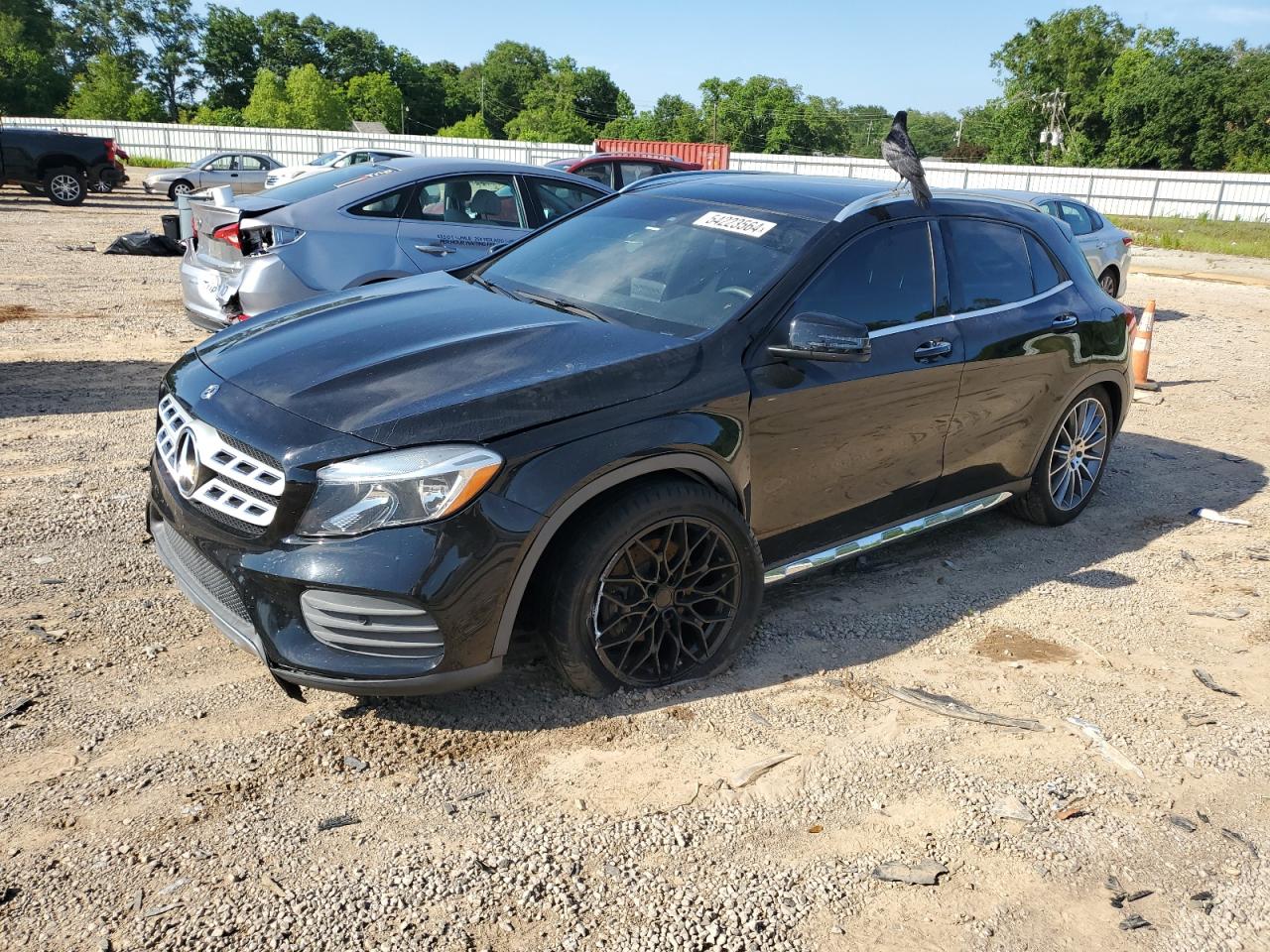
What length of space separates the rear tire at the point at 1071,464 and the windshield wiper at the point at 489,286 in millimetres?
2987

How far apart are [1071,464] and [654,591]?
327 centimetres

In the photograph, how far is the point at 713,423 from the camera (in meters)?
3.66

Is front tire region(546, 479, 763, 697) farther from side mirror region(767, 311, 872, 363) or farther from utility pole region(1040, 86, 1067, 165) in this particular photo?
utility pole region(1040, 86, 1067, 165)

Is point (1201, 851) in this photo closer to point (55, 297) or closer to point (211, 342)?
point (211, 342)

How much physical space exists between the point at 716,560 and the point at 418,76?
10927 centimetres

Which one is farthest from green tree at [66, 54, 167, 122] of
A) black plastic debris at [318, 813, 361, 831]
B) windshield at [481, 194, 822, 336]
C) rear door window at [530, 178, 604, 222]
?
black plastic debris at [318, 813, 361, 831]

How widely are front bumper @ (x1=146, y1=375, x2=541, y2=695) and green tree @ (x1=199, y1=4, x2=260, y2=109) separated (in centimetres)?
10781

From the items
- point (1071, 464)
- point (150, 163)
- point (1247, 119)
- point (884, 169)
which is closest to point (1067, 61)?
point (1247, 119)

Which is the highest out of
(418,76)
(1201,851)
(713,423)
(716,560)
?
(418,76)

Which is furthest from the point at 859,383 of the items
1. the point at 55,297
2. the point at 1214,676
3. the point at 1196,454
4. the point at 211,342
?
the point at 55,297

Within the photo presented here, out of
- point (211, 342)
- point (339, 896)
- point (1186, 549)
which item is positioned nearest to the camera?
point (339, 896)

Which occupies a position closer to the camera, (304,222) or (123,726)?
(123,726)

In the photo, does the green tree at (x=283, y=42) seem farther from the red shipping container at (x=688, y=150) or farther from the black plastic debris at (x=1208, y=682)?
the black plastic debris at (x=1208, y=682)

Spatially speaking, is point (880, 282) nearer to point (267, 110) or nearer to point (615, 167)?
point (615, 167)
